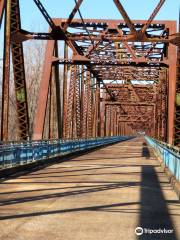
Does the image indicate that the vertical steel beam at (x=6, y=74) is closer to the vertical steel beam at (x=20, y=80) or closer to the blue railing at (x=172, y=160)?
the vertical steel beam at (x=20, y=80)

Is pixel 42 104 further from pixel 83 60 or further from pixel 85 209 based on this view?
pixel 85 209

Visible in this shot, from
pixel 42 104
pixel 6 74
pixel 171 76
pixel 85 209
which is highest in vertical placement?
pixel 171 76

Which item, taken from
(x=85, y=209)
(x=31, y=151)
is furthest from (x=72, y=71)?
(x=85, y=209)

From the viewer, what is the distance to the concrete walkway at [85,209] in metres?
8.37

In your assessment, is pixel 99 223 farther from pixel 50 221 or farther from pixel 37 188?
pixel 37 188

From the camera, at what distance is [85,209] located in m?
10.9

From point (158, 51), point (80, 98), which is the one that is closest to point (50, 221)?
point (158, 51)

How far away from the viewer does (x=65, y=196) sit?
42.8 ft

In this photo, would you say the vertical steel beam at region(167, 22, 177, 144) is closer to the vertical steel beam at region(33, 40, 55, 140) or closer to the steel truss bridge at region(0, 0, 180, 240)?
the steel truss bridge at region(0, 0, 180, 240)

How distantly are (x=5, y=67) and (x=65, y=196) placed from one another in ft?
21.4

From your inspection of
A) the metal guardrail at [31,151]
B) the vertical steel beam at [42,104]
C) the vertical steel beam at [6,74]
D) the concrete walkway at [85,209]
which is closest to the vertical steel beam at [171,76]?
the metal guardrail at [31,151]

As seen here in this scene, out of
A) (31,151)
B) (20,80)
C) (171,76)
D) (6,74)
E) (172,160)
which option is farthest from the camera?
(171,76)

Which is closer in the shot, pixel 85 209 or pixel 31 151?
pixel 85 209

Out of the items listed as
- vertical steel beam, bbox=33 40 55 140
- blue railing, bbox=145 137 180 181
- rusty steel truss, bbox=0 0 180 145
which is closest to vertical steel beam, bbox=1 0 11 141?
rusty steel truss, bbox=0 0 180 145
